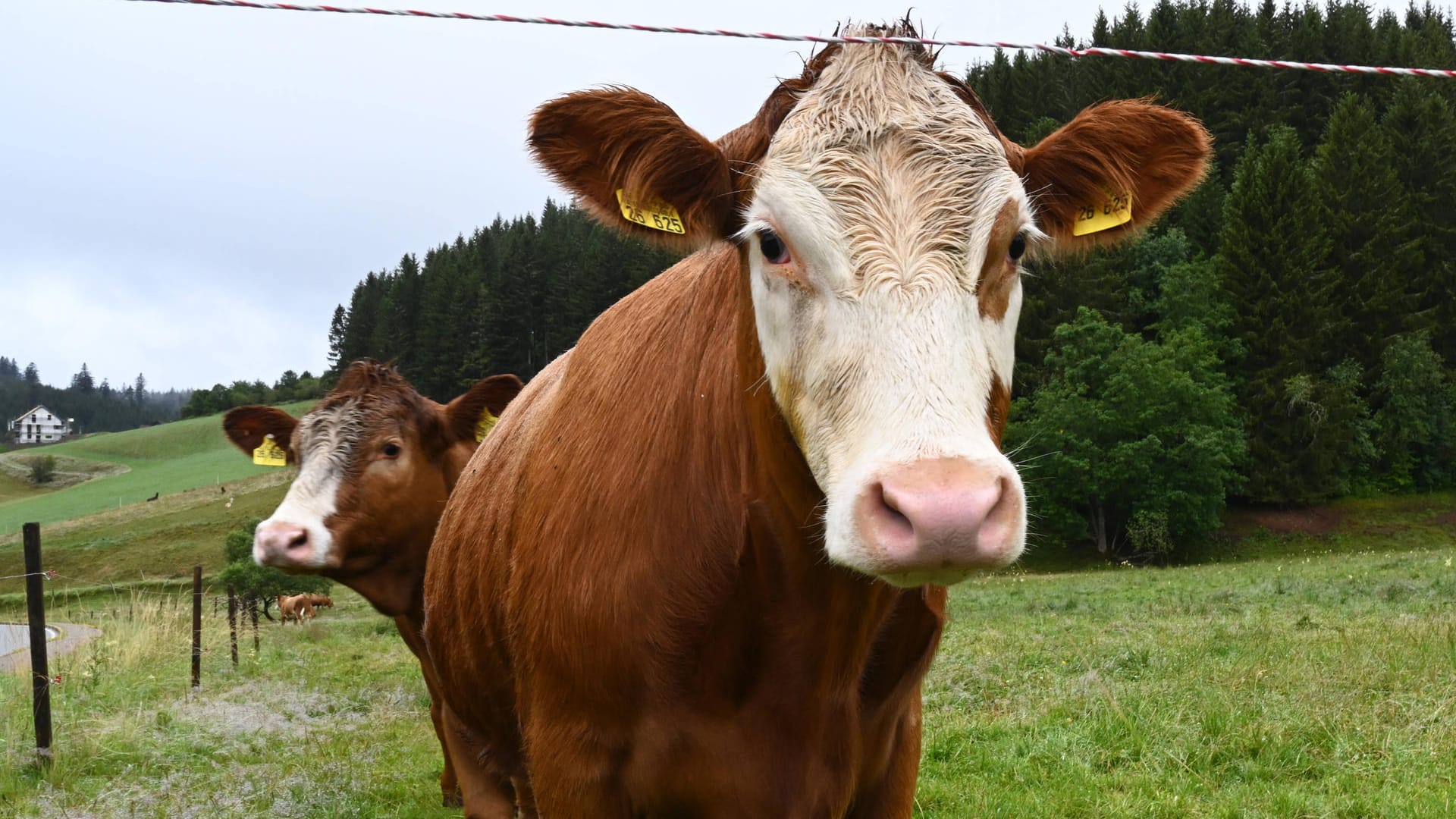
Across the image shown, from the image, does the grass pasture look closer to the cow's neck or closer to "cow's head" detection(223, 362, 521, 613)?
the cow's neck

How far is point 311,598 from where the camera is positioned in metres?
30.9

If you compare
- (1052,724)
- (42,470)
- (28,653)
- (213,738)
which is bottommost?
(42,470)

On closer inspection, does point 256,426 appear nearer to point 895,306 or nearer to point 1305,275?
point 895,306

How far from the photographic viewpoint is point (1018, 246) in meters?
2.35

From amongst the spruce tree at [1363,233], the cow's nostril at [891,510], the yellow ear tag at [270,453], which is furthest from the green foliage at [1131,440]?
the cow's nostril at [891,510]

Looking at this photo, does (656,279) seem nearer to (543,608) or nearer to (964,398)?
(543,608)

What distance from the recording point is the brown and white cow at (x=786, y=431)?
2.01 m

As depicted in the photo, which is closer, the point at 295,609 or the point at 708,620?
the point at 708,620

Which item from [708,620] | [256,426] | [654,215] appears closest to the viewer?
[708,620]

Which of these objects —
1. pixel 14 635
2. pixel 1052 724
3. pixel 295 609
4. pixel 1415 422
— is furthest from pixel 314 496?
pixel 1415 422

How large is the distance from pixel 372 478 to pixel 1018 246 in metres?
5.35

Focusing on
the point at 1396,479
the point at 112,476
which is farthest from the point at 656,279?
the point at 112,476

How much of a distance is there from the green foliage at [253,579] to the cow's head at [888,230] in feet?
80.5

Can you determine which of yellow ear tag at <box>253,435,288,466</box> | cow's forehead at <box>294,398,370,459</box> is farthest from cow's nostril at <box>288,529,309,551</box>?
yellow ear tag at <box>253,435,288,466</box>
